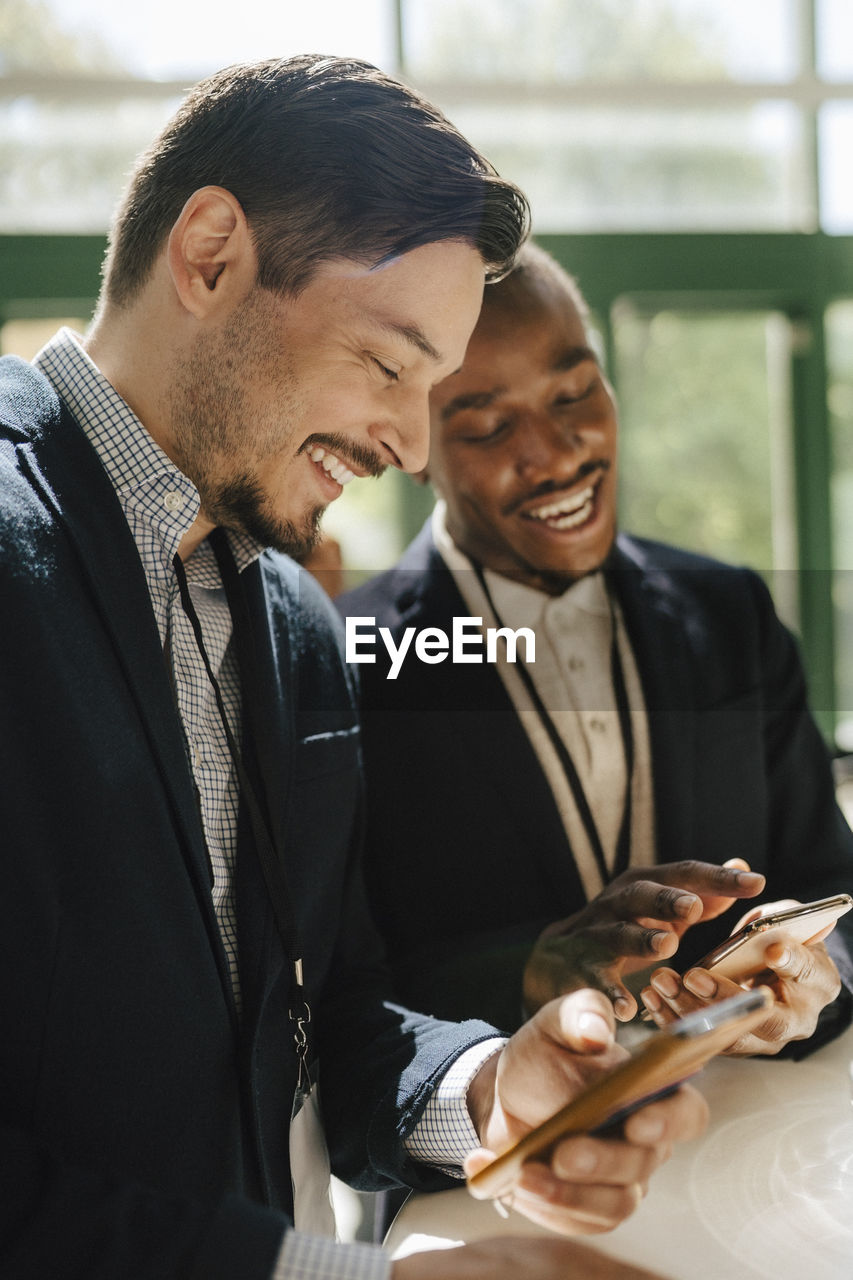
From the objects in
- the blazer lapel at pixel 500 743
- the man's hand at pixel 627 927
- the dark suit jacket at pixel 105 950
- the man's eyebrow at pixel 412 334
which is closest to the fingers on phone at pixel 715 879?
the man's hand at pixel 627 927

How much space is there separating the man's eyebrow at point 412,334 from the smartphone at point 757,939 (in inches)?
24.6

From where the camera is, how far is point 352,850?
1056mm

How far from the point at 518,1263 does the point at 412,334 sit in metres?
0.78

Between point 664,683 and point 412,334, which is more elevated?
point 412,334

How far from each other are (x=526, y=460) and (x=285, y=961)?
1.89 feet

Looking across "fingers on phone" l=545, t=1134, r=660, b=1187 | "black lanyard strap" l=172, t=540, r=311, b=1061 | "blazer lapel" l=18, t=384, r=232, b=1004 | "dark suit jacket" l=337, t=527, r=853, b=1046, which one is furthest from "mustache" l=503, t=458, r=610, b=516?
"fingers on phone" l=545, t=1134, r=660, b=1187

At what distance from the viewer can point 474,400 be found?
41.7 inches

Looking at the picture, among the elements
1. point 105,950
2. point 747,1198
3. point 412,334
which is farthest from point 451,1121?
point 412,334

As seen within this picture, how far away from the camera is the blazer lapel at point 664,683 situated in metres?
1.06

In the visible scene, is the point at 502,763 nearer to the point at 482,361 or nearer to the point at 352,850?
the point at 352,850

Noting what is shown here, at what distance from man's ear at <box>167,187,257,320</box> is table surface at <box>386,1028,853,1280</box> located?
82cm

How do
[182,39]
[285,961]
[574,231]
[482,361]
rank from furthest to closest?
[574,231], [182,39], [482,361], [285,961]

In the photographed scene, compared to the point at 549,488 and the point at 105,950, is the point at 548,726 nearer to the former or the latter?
the point at 549,488

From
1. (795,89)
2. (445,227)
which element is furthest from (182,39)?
(795,89)
